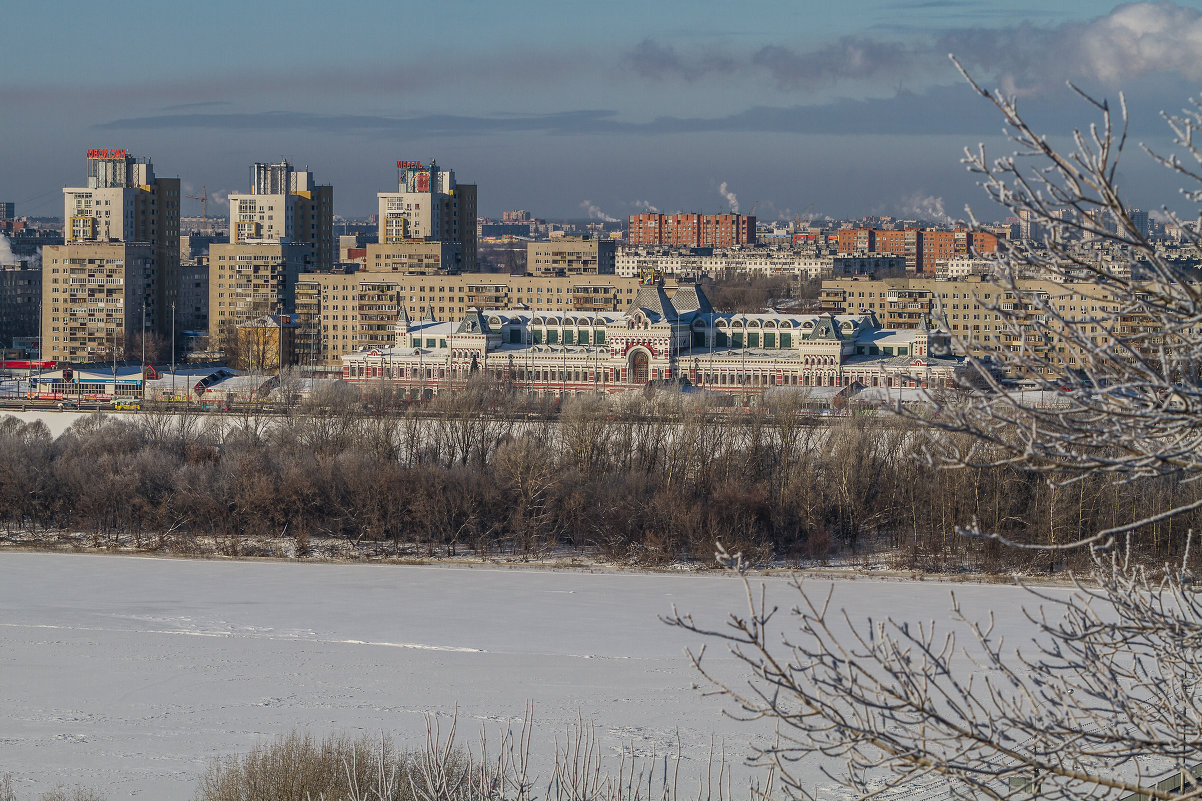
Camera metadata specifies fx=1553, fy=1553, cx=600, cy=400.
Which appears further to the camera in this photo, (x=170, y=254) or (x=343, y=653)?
(x=170, y=254)

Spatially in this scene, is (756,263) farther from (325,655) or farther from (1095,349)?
(1095,349)

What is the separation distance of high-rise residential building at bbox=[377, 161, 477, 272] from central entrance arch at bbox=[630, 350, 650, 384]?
2952 cm

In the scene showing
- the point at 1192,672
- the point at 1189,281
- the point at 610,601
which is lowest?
the point at 610,601

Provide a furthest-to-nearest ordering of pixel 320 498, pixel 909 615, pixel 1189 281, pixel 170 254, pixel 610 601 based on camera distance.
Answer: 1. pixel 170 254
2. pixel 320 498
3. pixel 610 601
4. pixel 909 615
5. pixel 1189 281

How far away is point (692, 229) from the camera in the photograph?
133 metres

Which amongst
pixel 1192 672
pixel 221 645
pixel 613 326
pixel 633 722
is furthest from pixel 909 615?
pixel 613 326

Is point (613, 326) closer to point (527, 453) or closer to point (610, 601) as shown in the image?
point (527, 453)

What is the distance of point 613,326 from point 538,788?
34.9 meters

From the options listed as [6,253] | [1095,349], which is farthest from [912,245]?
[1095,349]

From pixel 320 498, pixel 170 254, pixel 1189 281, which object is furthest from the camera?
pixel 170 254

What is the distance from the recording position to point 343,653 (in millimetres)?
15742

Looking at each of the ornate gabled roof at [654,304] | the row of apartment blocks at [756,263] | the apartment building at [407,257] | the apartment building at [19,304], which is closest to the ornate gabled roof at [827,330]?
the ornate gabled roof at [654,304]

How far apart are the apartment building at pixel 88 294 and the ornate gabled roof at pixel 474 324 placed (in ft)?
61.5

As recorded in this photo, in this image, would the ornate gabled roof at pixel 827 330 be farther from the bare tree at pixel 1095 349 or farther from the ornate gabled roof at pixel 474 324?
the bare tree at pixel 1095 349
